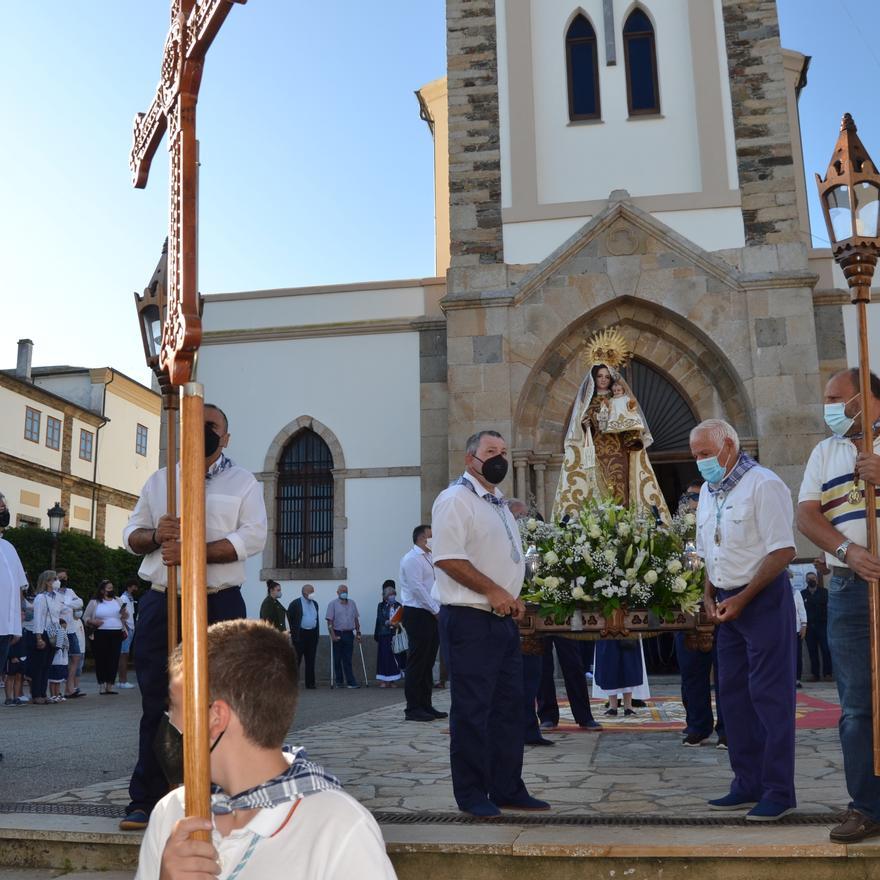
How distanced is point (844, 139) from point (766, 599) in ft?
7.27

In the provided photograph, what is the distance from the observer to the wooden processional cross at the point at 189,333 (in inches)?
74.1

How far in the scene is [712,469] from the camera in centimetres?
549

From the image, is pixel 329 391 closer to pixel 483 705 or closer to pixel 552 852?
pixel 483 705

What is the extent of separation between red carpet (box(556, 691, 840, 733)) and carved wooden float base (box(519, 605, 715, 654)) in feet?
3.96

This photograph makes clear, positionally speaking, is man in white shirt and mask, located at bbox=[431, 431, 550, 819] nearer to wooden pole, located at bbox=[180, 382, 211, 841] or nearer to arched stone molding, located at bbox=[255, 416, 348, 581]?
wooden pole, located at bbox=[180, 382, 211, 841]

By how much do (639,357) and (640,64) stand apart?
5.16m

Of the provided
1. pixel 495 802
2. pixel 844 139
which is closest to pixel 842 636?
pixel 495 802

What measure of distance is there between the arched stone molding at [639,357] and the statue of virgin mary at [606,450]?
5.77m

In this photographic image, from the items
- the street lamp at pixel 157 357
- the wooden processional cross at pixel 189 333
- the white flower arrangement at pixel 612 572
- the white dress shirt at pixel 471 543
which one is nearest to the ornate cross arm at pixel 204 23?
the wooden processional cross at pixel 189 333

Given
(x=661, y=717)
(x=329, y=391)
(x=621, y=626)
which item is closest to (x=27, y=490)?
(x=329, y=391)

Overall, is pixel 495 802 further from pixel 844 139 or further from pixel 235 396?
pixel 235 396

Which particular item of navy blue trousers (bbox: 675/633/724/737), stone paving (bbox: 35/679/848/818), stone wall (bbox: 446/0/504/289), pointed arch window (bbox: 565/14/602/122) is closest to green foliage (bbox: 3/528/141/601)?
stone wall (bbox: 446/0/504/289)

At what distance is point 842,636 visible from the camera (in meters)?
4.30

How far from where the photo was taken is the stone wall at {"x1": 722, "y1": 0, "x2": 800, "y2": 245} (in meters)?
15.8
